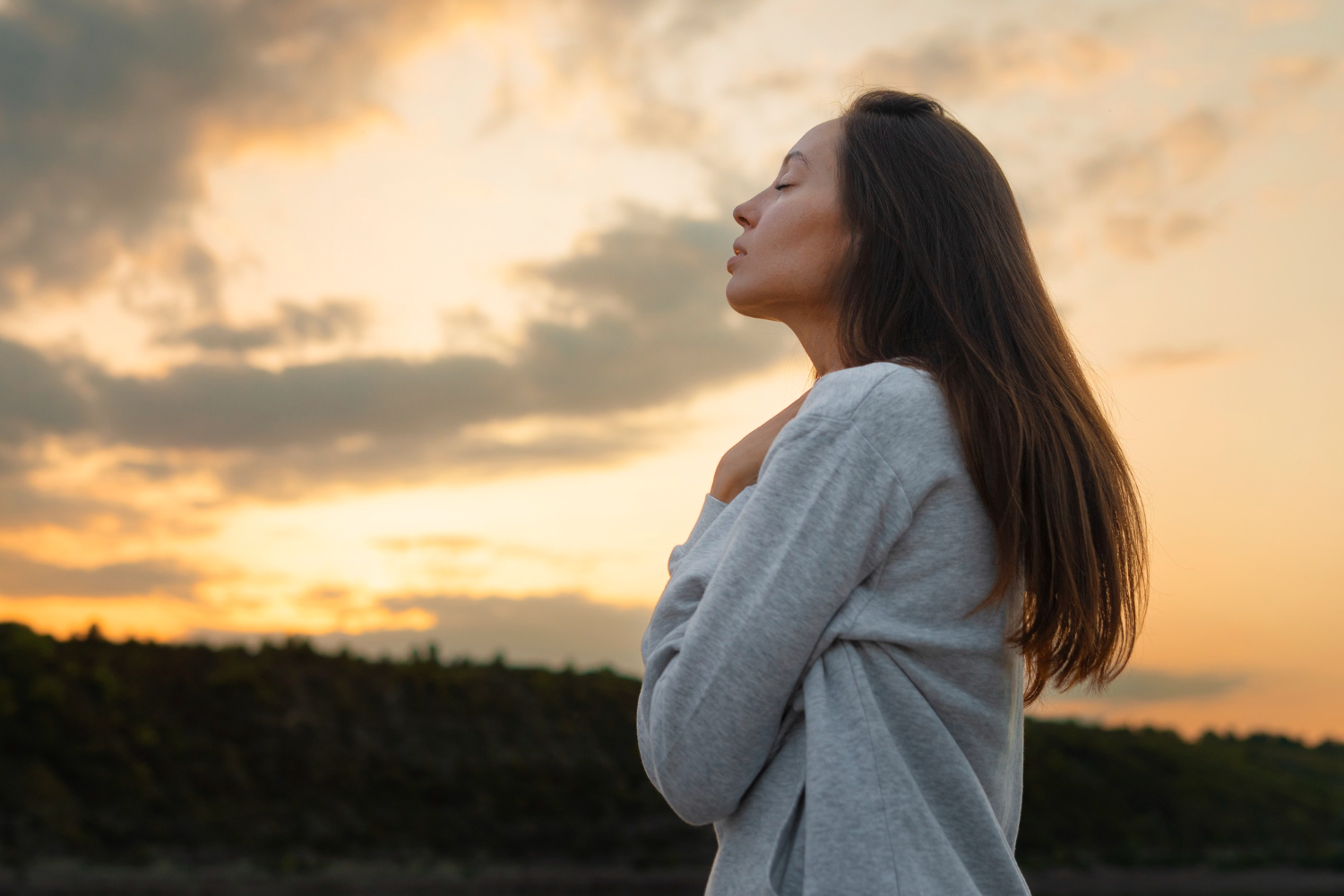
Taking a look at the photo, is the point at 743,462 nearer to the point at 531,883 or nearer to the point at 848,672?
the point at 848,672

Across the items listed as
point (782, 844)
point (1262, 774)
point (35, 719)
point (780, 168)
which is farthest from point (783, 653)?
point (1262, 774)

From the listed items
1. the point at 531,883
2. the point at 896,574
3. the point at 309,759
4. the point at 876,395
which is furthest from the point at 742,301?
the point at 531,883

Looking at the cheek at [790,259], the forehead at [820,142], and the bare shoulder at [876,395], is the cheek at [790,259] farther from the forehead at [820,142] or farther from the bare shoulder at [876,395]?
the bare shoulder at [876,395]

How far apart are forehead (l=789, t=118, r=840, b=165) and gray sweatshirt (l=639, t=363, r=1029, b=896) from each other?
0.47 m

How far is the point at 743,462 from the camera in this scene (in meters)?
1.51

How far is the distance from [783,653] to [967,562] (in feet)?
0.93

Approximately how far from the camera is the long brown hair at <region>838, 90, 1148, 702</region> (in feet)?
4.32

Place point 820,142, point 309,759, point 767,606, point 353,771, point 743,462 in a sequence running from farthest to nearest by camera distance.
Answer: point 353,771 → point 309,759 → point 820,142 → point 743,462 → point 767,606

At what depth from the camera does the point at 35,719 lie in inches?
394

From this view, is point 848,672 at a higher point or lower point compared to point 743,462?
lower

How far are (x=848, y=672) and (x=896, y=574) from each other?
0.46 feet

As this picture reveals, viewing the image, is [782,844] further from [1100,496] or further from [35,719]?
[35,719]

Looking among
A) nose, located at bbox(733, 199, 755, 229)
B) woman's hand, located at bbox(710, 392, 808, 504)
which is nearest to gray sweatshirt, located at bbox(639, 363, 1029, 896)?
woman's hand, located at bbox(710, 392, 808, 504)

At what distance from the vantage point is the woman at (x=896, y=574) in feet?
3.86
